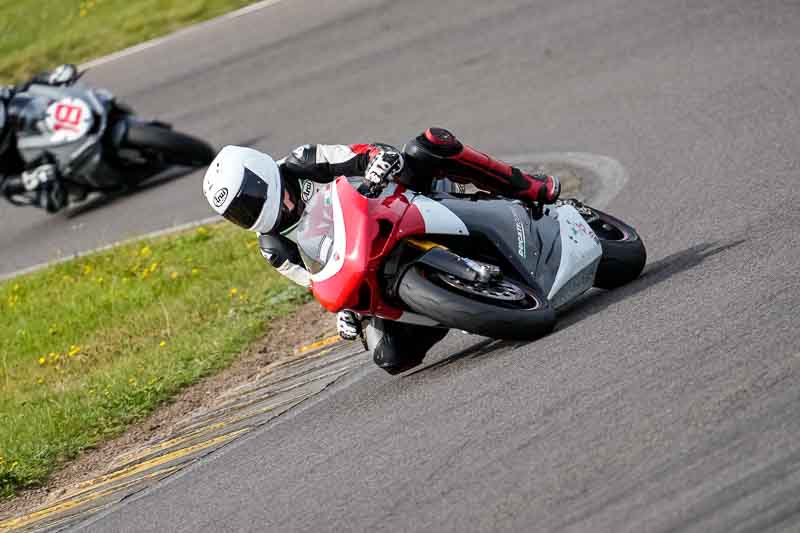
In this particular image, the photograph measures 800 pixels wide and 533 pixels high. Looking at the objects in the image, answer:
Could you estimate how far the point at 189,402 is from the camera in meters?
8.18

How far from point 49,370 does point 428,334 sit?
404cm

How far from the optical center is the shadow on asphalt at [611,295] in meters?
6.70

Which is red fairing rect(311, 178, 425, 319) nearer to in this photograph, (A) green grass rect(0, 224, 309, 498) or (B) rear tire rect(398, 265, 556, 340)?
(B) rear tire rect(398, 265, 556, 340)

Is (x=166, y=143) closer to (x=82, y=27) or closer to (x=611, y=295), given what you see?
(x=82, y=27)

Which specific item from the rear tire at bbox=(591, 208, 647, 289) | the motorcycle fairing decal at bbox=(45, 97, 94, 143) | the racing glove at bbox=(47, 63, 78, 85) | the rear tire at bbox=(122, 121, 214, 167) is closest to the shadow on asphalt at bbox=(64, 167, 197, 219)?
the rear tire at bbox=(122, 121, 214, 167)

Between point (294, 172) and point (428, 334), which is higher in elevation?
point (294, 172)

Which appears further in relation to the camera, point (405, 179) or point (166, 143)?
point (166, 143)

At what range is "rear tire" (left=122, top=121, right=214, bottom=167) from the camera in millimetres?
13219

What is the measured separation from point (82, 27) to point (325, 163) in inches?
533

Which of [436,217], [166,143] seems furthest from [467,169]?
[166,143]

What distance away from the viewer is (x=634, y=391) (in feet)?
17.3

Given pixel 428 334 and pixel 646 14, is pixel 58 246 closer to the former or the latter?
pixel 646 14

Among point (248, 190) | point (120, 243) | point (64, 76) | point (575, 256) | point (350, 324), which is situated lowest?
point (120, 243)

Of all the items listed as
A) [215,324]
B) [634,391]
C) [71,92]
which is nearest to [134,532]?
[634,391]
